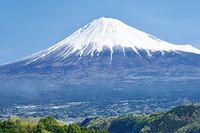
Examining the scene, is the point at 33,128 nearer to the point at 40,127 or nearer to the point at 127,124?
the point at 40,127

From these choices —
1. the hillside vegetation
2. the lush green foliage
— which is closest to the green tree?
the lush green foliage

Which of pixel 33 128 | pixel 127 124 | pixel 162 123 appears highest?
pixel 33 128

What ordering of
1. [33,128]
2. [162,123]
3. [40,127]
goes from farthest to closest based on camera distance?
[162,123] < [33,128] < [40,127]

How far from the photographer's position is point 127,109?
132m

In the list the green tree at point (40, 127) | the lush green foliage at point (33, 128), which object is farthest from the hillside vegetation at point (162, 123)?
the green tree at point (40, 127)

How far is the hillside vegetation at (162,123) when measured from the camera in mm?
58700

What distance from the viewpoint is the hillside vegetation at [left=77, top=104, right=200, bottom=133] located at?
5870 centimetres

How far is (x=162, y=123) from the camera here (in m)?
61.5

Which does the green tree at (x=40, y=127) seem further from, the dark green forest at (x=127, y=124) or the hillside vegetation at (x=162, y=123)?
the hillside vegetation at (x=162, y=123)

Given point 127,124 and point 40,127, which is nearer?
Result: point 40,127

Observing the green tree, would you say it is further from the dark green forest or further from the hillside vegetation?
the hillside vegetation

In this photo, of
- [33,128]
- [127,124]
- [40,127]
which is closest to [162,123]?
[127,124]

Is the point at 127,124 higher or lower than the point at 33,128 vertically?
lower

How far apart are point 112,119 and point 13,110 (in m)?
64.5
